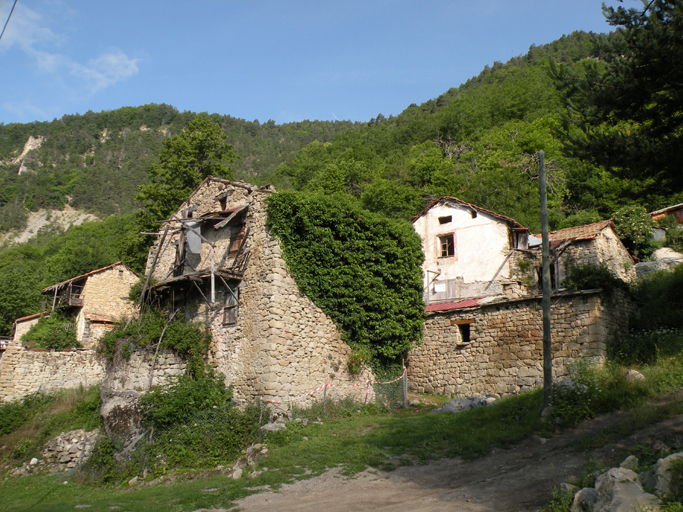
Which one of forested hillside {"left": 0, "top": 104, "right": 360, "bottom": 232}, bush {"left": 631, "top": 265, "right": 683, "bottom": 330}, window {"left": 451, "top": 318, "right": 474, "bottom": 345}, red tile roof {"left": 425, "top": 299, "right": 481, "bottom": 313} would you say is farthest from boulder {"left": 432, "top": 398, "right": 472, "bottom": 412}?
forested hillside {"left": 0, "top": 104, "right": 360, "bottom": 232}

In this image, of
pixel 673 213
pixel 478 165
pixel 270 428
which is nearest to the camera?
pixel 270 428

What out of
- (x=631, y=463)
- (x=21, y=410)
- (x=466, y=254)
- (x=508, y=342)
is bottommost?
(x=21, y=410)

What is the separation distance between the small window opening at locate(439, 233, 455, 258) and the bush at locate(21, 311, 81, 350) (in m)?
21.4

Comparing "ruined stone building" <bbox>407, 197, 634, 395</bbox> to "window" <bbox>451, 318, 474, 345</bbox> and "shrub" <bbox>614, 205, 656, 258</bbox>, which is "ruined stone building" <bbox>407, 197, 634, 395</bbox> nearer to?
"window" <bbox>451, 318, 474, 345</bbox>

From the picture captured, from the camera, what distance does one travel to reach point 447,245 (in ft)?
75.2

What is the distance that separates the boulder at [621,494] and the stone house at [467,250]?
47.4 ft

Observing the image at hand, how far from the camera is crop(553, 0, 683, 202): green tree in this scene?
29.0ft

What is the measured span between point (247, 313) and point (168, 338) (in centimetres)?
303

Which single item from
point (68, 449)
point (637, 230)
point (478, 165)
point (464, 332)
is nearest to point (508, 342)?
point (464, 332)

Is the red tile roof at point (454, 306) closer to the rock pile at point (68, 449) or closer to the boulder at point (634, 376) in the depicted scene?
the boulder at point (634, 376)

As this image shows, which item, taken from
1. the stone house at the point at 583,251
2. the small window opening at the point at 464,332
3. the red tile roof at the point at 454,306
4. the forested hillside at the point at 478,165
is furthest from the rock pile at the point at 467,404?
the stone house at the point at 583,251

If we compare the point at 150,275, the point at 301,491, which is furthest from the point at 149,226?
the point at 301,491

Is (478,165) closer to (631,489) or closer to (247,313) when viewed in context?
(247,313)

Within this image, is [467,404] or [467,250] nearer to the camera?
[467,404]
